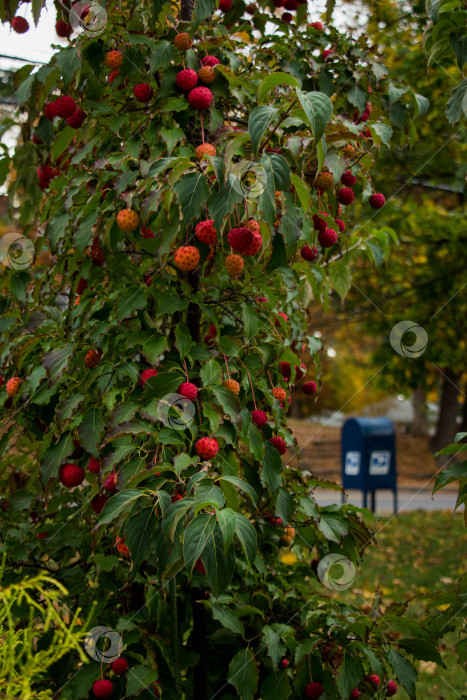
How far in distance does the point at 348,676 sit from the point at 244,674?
27 centimetres

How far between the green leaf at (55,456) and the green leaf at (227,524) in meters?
0.54

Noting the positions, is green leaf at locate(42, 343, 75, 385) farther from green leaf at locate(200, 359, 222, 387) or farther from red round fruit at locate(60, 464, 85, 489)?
green leaf at locate(200, 359, 222, 387)

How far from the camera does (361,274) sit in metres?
7.15

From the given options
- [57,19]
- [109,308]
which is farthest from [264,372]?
[57,19]

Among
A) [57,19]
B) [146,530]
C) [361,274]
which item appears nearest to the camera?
[146,530]

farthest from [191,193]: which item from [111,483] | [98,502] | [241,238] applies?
[98,502]

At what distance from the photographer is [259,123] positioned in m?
1.24

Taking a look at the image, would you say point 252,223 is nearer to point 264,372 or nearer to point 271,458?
point 264,372

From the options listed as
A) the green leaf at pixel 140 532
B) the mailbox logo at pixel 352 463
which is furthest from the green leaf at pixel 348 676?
the mailbox logo at pixel 352 463

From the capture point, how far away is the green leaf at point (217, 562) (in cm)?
117

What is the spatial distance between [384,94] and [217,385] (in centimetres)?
146

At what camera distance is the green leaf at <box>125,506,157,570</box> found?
1.31m

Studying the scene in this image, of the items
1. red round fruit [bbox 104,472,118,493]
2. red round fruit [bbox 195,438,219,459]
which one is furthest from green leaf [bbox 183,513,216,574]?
red round fruit [bbox 104,472,118,493]

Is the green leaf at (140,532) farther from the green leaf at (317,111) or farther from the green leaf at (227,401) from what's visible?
the green leaf at (317,111)
